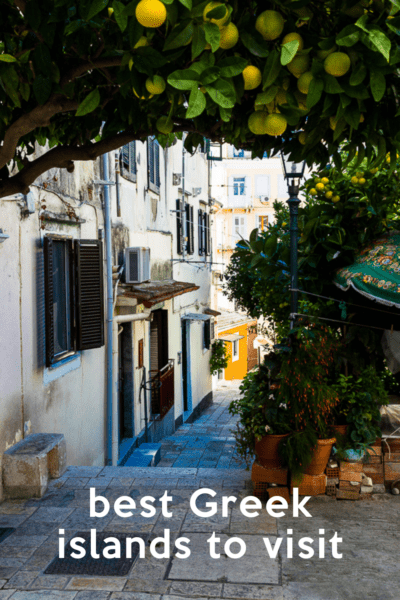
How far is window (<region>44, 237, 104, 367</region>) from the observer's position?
7.79 m

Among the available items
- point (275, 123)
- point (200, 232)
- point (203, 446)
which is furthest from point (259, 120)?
point (200, 232)

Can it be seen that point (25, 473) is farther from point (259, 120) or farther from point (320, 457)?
point (259, 120)

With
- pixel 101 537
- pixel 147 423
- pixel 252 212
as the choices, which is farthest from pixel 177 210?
pixel 252 212

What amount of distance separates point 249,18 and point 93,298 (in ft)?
21.2

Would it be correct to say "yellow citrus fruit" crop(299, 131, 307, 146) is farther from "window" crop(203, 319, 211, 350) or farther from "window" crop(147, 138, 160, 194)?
"window" crop(203, 319, 211, 350)

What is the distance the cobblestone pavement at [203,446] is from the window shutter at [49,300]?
3002 millimetres

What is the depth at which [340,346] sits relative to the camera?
20.0 ft

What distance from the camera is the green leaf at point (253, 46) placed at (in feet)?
7.11

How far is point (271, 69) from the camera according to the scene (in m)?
2.14

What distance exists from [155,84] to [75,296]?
5.95 m

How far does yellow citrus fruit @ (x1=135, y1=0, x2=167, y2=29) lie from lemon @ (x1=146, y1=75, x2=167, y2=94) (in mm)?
366

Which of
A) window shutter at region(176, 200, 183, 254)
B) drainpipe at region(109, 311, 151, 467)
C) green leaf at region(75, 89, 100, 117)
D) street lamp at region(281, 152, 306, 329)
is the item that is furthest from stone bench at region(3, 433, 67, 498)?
window shutter at region(176, 200, 183, 254)

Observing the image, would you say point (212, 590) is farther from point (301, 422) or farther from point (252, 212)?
point (252, 212)

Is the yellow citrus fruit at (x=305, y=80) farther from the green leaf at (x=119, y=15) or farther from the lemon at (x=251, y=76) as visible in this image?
the green leaf at (x=119, y=15)
